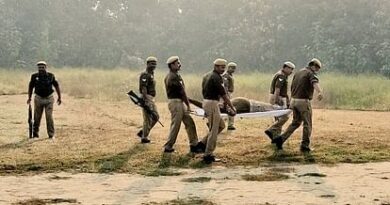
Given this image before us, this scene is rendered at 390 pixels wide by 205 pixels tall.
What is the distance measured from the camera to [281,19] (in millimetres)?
40312

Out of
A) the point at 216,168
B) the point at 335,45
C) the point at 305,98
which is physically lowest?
the point at 216,168

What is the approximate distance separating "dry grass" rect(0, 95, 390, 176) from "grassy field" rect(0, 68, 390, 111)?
17.8 ft

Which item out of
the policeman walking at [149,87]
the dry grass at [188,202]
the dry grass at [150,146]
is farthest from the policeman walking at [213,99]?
the dry grass at [188,202]

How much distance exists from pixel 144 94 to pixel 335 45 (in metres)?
26.0

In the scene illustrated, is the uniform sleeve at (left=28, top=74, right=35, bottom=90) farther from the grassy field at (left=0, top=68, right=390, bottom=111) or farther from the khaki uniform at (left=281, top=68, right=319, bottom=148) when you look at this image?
the grassy field at (left=0, top=68, right=390, bottom=111)

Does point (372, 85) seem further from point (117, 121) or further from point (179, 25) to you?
point (179, 25)

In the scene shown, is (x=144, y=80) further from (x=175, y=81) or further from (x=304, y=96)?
(x=304, y=96)

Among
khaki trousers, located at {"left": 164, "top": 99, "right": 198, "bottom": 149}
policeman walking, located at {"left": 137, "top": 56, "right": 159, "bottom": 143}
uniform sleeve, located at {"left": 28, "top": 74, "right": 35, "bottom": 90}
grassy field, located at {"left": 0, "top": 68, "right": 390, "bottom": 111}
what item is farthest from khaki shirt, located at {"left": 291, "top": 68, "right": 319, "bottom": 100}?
grassy field, located at {"left": 0, "top": 68, "right": 390, "bottom": 111}

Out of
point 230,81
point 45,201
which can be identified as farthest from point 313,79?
point 45,201

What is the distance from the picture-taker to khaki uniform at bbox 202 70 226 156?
9547 mm

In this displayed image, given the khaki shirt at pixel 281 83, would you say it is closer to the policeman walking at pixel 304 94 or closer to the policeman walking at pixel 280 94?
the policeman walking at pixel 280 94

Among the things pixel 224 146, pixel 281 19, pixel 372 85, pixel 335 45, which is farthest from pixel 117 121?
pixel 281 19

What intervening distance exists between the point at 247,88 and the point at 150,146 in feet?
45.6

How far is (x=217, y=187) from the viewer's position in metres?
8.02
